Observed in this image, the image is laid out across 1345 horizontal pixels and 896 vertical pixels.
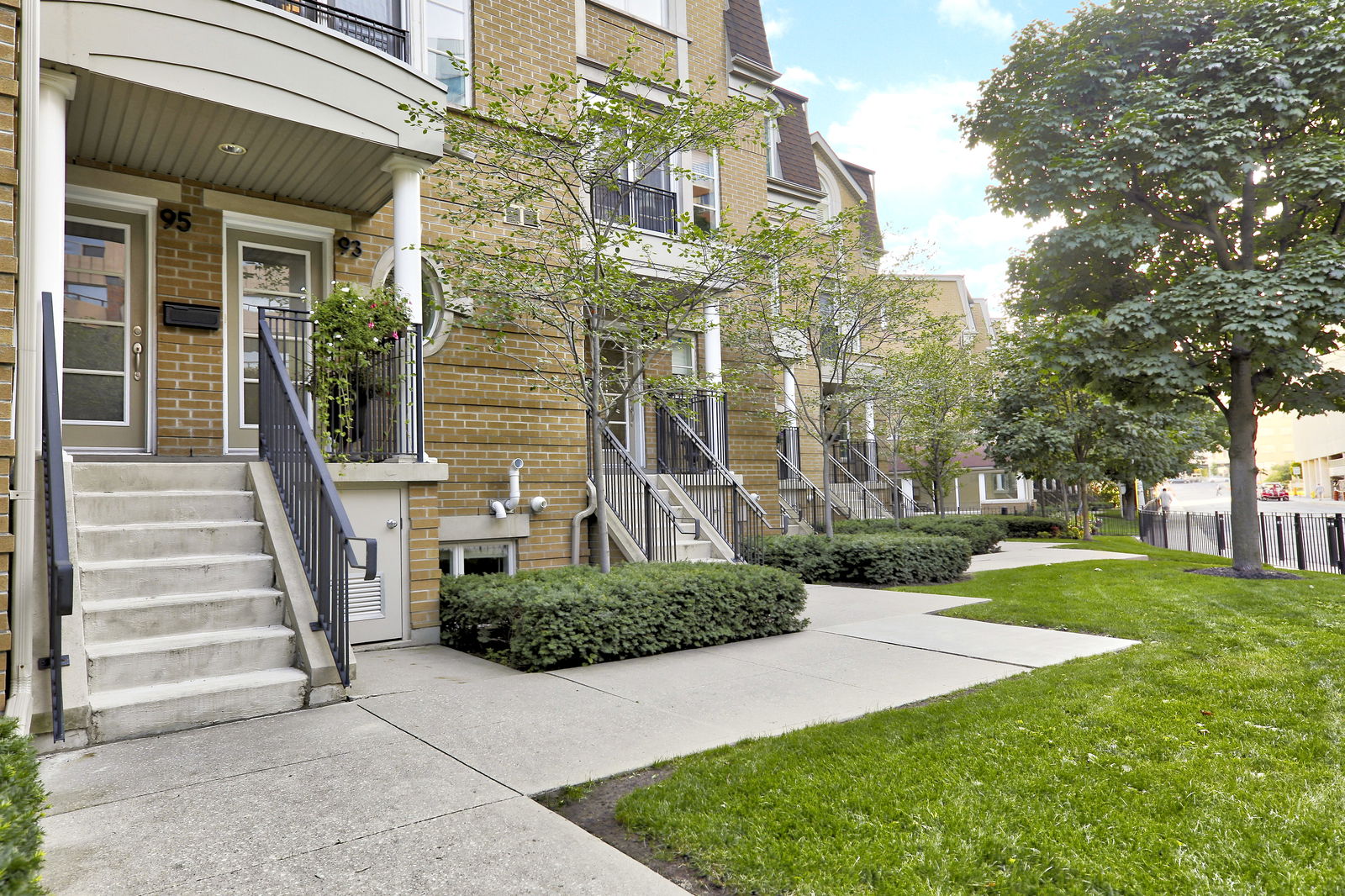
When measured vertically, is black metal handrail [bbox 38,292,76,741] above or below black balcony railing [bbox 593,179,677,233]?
below

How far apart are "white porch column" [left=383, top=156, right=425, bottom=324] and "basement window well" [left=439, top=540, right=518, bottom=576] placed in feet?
7.78

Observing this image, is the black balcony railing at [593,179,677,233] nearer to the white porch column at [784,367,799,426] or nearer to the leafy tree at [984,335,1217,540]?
the white porch column at [784,367,799,426]

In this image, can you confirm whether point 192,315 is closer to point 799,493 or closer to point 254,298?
point 254,298

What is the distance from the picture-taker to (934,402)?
1582cm

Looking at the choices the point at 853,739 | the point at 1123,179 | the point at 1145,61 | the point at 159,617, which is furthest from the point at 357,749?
the point at 1145,61

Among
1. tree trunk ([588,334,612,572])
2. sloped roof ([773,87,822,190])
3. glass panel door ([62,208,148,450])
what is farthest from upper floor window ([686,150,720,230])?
glass panel door ([62,208,148,450])

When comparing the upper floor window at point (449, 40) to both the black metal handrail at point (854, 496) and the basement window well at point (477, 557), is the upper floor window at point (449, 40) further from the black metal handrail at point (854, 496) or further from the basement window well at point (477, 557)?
the black metal handrail at point (854, 496)

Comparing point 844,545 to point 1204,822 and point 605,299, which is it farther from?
point 1204,822

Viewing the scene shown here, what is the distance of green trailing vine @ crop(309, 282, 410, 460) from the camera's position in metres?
6.17

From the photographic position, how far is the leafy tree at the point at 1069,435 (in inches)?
744

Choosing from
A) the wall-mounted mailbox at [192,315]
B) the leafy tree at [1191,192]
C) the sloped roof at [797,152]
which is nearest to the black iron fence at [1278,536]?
the leafy tree at [1191,192]

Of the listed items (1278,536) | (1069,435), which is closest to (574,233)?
(1278,536)

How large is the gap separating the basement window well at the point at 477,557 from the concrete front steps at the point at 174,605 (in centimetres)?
246

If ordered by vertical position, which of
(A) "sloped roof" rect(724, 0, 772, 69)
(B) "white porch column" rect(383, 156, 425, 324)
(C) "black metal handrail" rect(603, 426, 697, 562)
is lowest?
(C) "black metal handrail" rect(603, 426, 697, 562)
